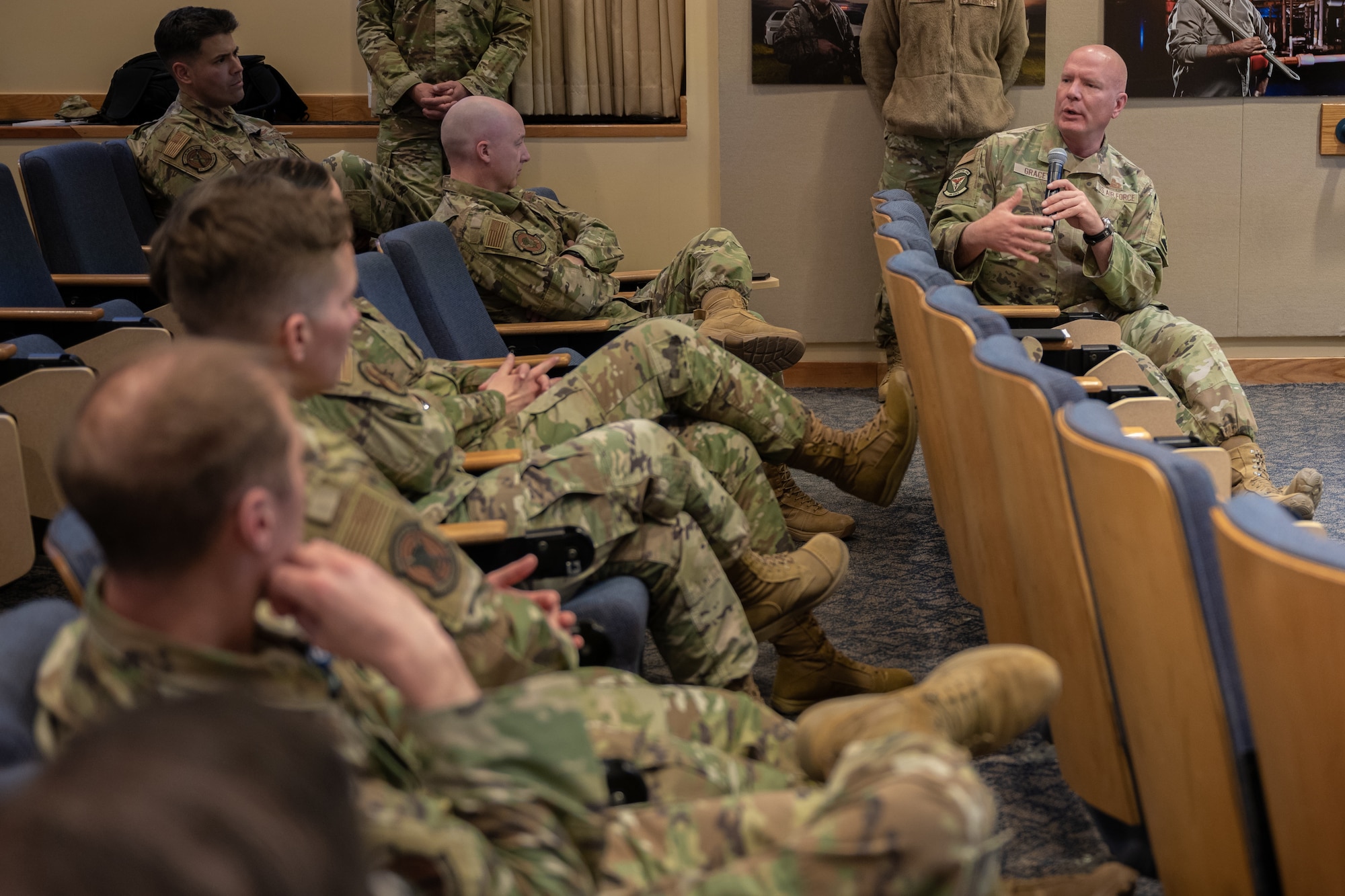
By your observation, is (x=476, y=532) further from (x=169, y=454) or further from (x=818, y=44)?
(x=818, y=44)

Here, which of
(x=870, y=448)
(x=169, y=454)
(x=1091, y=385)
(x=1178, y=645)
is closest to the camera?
(x=169, y=454)

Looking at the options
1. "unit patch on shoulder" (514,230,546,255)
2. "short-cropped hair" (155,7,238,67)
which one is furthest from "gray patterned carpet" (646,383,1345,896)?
"short-cropped hair" (155,7,238,67)

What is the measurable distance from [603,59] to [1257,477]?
9.75 feet

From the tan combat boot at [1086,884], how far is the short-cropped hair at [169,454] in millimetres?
997

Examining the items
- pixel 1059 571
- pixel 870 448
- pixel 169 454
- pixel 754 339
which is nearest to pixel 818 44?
pixel 754 339

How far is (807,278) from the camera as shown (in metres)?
5.03

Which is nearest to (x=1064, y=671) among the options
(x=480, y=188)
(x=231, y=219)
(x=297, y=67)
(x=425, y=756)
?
(x=425, y=756)

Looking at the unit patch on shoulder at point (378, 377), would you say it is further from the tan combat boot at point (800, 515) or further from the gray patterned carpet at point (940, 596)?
the tan combat boot at point (800, 515)

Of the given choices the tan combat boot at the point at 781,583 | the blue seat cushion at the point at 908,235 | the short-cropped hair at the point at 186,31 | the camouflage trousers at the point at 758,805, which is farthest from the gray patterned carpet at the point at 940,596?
the short-cropped hair at the point at 186,31

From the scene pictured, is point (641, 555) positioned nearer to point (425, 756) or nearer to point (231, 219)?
point (231, 219)

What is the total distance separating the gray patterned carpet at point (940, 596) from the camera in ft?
6.11

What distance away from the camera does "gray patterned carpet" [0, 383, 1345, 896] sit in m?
1.86

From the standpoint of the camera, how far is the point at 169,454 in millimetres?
874

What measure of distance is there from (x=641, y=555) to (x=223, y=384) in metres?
1.06
